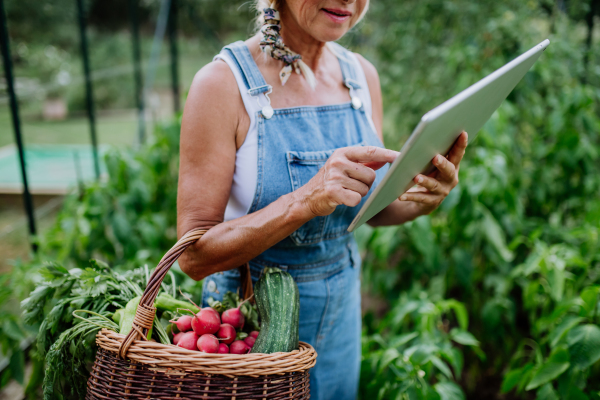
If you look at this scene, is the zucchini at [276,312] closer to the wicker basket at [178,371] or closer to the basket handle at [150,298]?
the wicker basket at [178,371]

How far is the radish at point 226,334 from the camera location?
38.4 inches

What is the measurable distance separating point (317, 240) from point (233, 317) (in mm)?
306

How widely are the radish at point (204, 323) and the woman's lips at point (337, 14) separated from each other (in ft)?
2.54

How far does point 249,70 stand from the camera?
1096 mm

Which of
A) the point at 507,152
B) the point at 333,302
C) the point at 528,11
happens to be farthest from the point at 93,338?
the point at 528,11

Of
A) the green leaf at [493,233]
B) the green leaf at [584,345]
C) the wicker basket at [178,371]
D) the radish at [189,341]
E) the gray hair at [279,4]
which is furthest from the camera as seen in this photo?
the green leaf at [493,233]

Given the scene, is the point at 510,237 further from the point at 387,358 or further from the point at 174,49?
the point at 174,49

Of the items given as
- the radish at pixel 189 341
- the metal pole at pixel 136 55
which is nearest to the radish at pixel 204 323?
the radish at pixel 189 341

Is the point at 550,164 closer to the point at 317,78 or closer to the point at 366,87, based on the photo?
the point at 366,87

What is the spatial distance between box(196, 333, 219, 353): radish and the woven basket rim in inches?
3.3

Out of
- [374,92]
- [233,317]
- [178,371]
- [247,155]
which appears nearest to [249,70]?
→ [247,155]

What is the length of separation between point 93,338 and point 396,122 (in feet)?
10.4

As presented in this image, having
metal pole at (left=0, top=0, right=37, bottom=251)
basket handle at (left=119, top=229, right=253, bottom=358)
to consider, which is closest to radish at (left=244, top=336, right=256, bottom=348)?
basket handle at (left=119, top=229, right=253, bottom=358)

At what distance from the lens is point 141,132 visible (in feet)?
→ 15.3
